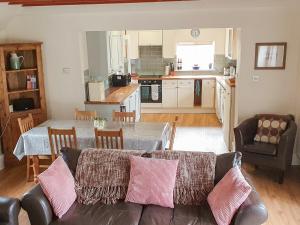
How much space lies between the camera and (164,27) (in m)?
4.80

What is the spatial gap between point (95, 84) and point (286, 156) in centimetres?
307

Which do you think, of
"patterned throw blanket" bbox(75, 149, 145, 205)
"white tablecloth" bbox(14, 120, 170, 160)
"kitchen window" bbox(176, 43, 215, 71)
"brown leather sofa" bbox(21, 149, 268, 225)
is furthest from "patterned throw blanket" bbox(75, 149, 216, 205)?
"kitchen window" bbox(176, 43, 215, 71)

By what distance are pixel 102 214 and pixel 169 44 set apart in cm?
613

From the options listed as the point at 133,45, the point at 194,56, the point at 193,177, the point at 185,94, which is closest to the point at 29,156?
the point at 193,177

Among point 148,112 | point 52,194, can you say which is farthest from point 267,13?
point 148,112

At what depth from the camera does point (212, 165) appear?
9.93 ft

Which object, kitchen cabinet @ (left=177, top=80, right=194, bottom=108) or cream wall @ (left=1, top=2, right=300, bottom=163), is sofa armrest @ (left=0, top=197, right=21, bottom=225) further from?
kitchen cabinet @ (left=177, top=80, right=194, bottom=108)

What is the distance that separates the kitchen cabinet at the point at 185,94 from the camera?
8047 millimetres

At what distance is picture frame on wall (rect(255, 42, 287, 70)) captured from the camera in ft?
15.1

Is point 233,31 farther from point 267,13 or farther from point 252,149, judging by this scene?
point 252,149

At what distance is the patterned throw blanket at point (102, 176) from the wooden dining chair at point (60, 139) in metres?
0.75

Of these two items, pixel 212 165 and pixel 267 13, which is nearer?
pixel 212 165

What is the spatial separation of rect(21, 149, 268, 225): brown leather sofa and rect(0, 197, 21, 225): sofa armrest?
0.07 meters

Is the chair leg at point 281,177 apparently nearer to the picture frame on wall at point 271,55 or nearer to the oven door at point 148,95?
the picture frame on wall at point 271,55
